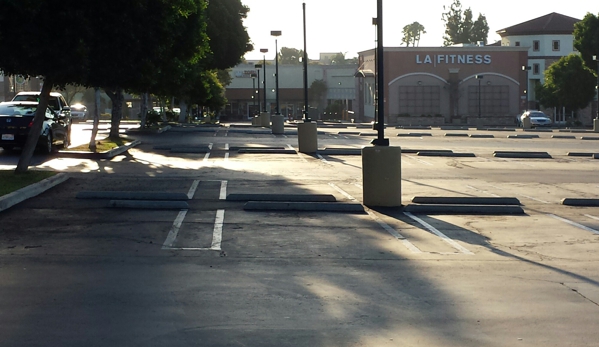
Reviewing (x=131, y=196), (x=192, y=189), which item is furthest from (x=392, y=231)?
(x=192, y=189)

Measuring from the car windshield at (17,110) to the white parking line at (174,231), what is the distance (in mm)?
12362

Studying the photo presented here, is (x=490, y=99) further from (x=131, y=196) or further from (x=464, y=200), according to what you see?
(x=131, y=196)

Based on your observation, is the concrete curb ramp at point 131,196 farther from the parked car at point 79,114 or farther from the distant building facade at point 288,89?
the distant building facade at point 288,89

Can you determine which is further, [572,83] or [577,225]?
[572,83]

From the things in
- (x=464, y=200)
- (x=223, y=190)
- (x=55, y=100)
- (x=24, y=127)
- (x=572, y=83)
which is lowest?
(x=464, y=200)

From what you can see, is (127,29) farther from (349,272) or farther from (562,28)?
(562,28)

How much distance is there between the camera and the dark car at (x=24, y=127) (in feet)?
80.0

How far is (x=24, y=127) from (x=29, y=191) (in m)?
9.59

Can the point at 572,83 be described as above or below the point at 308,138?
above

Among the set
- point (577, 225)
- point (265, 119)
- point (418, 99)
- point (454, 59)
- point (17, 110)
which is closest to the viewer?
point (577, 225)

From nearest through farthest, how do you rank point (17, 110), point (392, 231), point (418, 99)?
point (392, 231), point (17, 110), point (418, 99)

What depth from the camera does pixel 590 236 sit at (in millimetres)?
12789

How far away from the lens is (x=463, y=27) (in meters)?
134

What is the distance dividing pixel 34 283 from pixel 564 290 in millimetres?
5405
